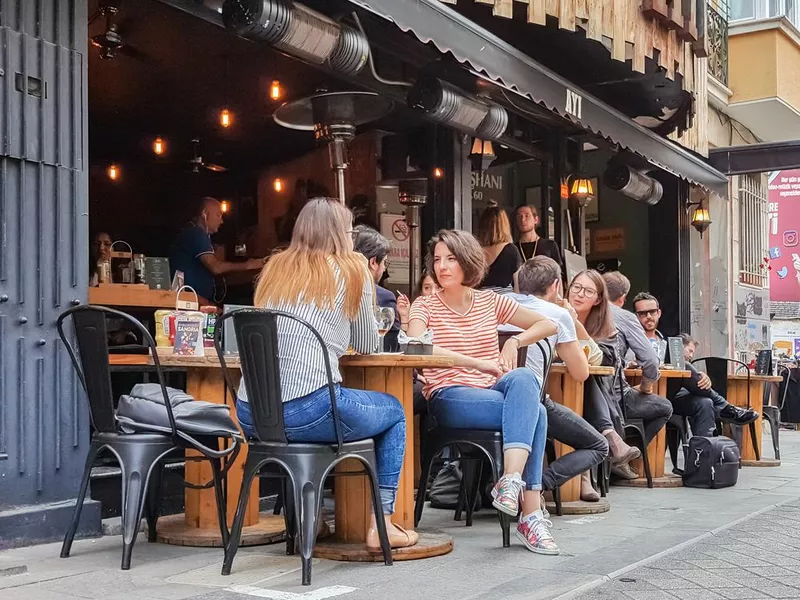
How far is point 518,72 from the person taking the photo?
6.86m

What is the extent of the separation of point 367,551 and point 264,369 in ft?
3.09

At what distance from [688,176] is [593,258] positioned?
145 inches

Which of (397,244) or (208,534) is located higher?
(397,244)

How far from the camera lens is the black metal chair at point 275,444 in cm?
366

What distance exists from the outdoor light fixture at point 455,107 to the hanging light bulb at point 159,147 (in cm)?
450

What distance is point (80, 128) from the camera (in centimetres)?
470

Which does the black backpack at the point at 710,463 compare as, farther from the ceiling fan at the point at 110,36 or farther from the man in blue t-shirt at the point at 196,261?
the ceiling fan at the point at 110,36

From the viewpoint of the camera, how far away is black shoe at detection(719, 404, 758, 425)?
27.4 ft

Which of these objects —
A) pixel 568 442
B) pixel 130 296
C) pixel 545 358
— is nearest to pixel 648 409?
pixel 568 442

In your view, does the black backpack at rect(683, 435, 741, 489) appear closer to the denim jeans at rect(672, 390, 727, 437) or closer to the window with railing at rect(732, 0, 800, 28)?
the denim jeans at rect(672, 390, 727, 437)

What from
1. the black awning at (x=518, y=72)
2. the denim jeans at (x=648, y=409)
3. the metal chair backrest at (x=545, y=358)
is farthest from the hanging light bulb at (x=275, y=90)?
the metal chair backrest at (x=545, y=358)

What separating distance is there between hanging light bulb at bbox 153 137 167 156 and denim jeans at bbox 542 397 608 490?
6975mm

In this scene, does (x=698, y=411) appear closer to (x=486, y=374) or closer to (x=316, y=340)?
(x=486, y=374)

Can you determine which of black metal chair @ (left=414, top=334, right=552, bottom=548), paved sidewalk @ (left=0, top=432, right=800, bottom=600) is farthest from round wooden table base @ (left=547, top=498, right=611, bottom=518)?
black metal chair @ (left=414, top=334, right=552, bottom=548)
